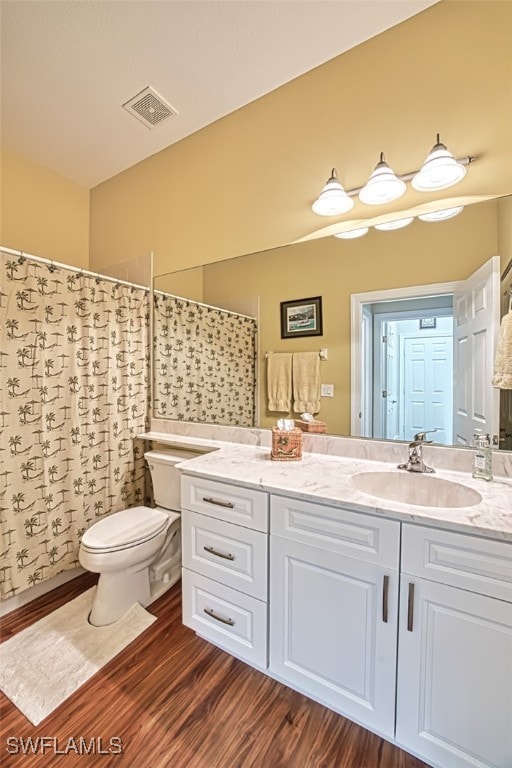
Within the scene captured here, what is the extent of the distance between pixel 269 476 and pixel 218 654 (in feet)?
2.85

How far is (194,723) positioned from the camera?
1.16 m

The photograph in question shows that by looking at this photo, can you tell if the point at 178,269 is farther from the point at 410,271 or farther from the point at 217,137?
the point at 410,271

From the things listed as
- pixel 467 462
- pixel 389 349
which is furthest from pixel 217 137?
pixel 467 462

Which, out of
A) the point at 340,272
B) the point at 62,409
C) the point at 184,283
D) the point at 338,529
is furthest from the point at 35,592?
the point at 340,272

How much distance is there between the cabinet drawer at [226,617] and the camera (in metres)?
1.29

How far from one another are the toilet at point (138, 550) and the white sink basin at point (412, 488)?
3.59 feet

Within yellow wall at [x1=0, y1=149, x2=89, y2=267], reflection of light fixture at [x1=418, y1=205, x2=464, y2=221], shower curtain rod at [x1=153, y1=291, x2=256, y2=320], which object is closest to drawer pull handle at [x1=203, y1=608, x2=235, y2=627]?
shower curtain rod at [x1=153, y1=291, x2=256, y2=320]

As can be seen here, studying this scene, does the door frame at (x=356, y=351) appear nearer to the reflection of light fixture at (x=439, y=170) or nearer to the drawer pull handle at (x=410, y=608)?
the reflection of light fixture at (x=439, y=170)

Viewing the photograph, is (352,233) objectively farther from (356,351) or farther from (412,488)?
(412,488)

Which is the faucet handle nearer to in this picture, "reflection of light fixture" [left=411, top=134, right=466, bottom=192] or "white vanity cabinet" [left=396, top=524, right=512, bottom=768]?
"white vanity cabinet" [left=396, top=524, right=512, bottom=768]

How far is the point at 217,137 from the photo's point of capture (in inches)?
77.8

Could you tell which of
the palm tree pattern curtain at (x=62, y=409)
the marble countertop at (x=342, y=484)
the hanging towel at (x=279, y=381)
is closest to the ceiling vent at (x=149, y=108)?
the palm tree pattern curtain at (x=62, y=409)

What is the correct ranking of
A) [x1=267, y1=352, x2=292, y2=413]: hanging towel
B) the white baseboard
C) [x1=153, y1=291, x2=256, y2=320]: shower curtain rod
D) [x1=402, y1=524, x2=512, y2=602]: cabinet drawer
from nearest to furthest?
[x1=402, y1=524, x2=512, y2=602]: cabinet drawer, the white baseboard, [x1=267, y1=352, x2=292, y2=413]: hanging towel, [x1=153, y1=291, x2=256, y2=320]: shower curtain rod

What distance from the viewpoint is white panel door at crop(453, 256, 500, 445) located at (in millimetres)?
1300
